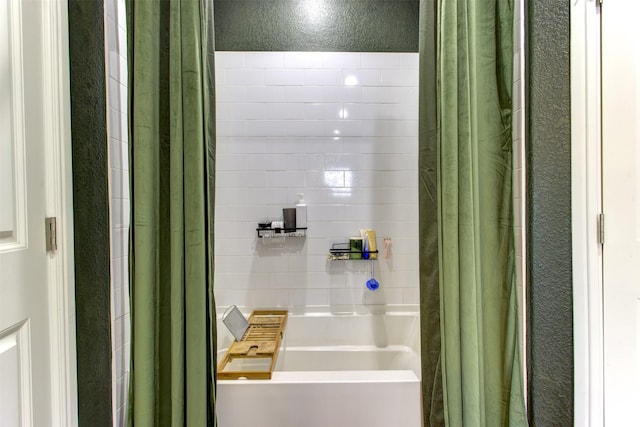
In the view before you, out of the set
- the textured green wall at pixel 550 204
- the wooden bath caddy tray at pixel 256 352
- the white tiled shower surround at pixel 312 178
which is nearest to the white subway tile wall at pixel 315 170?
the white tiled shower surround at pixel 312 178

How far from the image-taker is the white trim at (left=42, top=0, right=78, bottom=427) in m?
0.82

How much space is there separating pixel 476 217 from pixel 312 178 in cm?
121

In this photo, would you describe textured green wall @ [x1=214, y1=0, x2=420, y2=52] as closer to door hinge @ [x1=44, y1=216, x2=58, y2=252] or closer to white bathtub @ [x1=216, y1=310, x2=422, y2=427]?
door hinge @ [x1=44, y1=216, x2=58, y2=252]

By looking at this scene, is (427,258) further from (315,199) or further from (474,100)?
(315,199)

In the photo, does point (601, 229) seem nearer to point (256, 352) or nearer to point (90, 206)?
point (256, 352)

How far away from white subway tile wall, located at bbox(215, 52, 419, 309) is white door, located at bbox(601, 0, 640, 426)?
3.79 feet

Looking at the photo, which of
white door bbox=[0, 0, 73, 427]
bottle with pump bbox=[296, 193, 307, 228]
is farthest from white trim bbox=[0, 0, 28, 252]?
bottle with pump bbox=[296, 193, 307, 228]

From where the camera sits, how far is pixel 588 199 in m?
0.92

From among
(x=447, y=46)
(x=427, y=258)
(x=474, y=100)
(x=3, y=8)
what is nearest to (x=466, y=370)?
(x=427, y=258)

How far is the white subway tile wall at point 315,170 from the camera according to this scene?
6.64 feet

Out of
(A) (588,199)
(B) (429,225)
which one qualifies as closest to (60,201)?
(B) (429,225)

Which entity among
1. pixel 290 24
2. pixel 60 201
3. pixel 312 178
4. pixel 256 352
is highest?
pixel 290 24

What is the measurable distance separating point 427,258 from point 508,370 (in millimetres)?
449

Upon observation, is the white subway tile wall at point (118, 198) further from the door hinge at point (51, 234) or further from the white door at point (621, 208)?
the white door at point (621, 208)
